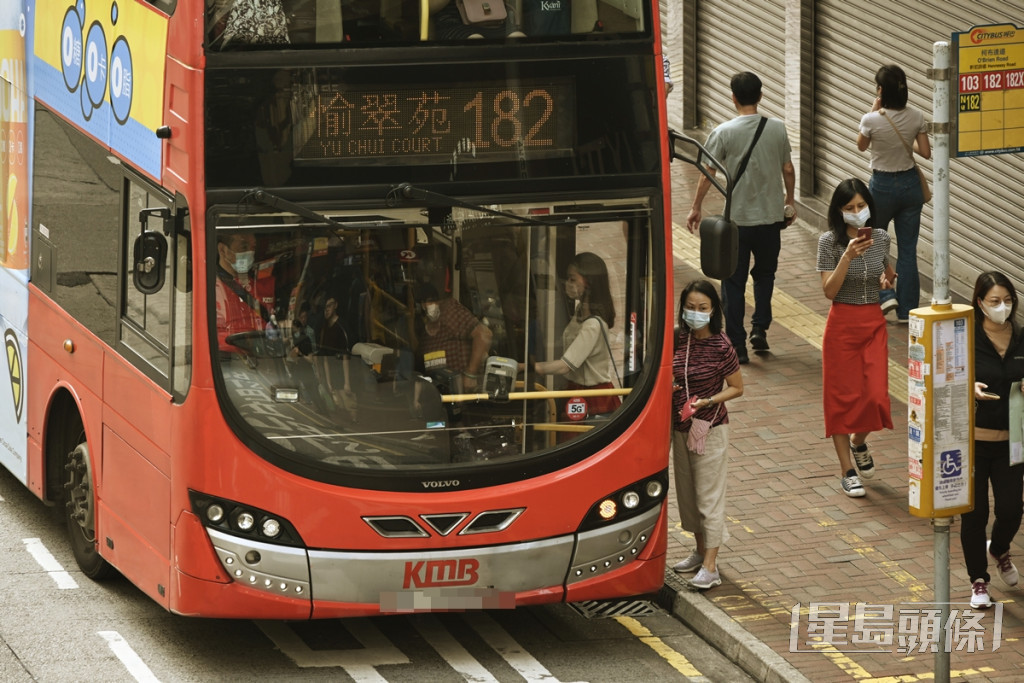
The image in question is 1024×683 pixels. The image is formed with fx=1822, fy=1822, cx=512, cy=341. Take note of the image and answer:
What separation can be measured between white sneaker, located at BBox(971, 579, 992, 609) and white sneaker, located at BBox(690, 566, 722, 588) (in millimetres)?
1439

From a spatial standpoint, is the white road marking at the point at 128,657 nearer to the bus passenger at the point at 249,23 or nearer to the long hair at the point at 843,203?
the bus passenger at the point at 249,23

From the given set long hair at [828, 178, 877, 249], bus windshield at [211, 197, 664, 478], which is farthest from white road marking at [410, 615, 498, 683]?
long hair at [828, 178, 877, 249]

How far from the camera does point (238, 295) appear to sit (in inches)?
344

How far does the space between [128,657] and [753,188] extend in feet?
21.8

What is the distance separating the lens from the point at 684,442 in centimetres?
1039

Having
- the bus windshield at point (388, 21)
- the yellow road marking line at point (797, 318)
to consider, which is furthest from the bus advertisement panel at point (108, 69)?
the yellow road marking line at point (797, 318)

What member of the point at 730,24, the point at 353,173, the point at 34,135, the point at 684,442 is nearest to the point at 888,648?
the point at 684,442

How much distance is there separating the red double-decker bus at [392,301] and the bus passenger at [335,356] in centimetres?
1

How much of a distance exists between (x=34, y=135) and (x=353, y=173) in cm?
321

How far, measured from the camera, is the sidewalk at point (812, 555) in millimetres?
9445

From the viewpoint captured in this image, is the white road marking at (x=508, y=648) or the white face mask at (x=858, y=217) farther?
the white face mask at (x=858, y=217)

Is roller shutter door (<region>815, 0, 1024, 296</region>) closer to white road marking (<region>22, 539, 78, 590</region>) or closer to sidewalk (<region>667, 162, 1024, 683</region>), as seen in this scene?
sidewalk (<region>667, 162, 1024, 683</region>)

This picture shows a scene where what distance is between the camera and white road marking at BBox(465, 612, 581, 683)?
9469 mm

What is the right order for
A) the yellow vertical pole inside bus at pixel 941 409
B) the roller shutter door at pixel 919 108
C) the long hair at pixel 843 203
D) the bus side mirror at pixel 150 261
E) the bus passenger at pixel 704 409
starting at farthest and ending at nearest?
the roller shutter door at pixel 919 108 → the long hair at pixel 843 203 → the bus passenger at pixel 704 409 → the bus side mirror at pixel 150 261 → the yellow vertical pole inside bus at pixel 941 409
